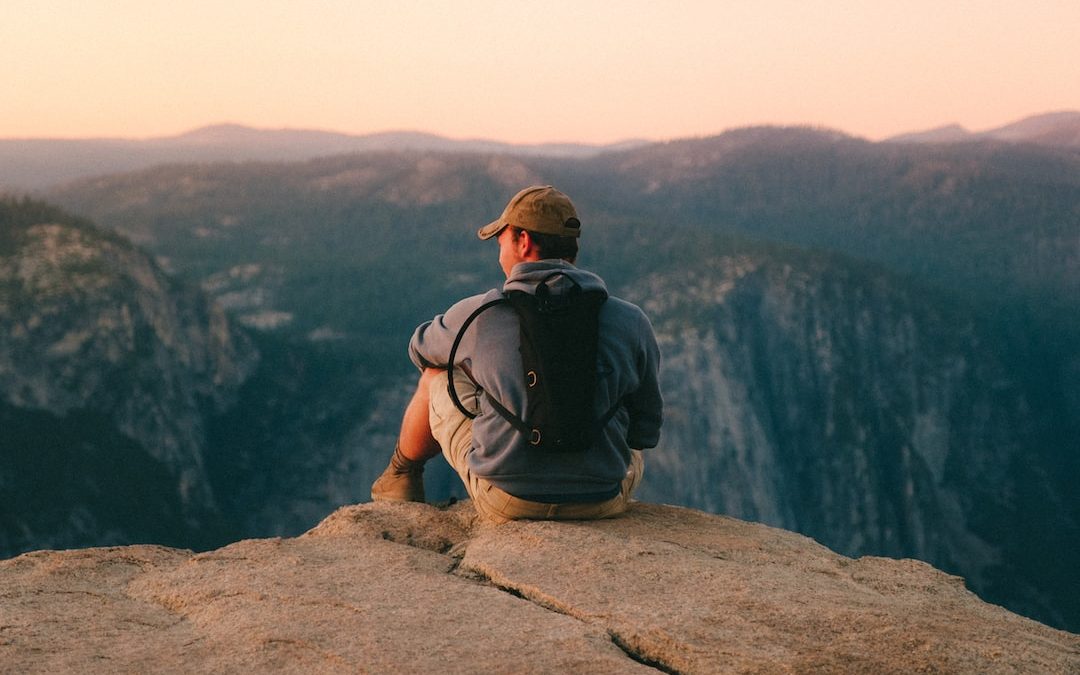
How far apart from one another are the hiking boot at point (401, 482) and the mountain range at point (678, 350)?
50204mm

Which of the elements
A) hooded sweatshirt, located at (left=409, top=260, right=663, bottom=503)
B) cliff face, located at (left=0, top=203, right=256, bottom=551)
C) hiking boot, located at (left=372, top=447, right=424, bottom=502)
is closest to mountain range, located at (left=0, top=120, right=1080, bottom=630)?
cliff face, located at (left=0, top=203, right=256, bottom=551)

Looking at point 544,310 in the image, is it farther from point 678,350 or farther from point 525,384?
point 678,350

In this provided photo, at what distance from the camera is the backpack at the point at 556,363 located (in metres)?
6.81

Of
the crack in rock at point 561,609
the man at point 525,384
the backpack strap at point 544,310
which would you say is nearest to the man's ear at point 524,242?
the man at point 525,384

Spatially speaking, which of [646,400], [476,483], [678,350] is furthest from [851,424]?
[476,483]

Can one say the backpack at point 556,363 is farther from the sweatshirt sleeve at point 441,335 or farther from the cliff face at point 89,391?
the cliff face at point 89,391

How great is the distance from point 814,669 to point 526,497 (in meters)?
2.80

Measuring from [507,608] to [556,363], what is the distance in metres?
1.67

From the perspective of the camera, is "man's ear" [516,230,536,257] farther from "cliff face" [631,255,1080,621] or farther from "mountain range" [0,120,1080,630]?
"cliff face" [631,255,1080,621]

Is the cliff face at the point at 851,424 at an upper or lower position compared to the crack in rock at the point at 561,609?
lower

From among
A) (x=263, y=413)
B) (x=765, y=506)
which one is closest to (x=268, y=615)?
(x=263, y=413)

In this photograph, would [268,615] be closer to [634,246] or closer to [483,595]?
[483,595]

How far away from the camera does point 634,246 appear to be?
124062 mm

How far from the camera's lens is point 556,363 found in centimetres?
682
